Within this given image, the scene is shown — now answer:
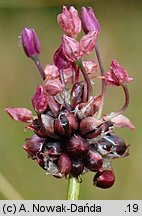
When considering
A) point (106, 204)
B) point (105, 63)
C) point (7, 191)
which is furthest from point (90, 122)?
point (105, 63)

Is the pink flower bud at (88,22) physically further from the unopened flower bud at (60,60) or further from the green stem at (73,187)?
the green stem at (73,187)

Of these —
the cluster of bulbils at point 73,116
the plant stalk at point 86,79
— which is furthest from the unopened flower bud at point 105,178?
the plant stalk at point 86,79

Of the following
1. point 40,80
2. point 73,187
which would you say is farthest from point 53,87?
point 40,80

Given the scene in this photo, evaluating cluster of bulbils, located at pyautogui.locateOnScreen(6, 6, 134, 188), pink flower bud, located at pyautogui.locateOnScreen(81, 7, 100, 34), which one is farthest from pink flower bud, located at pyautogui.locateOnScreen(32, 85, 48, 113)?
A: pink flower bud, located at pyautogui.locateOnScreen(81, 7, 100, 34)

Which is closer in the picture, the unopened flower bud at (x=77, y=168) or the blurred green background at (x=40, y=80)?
the unopened flower bud at (x=77, y=168)

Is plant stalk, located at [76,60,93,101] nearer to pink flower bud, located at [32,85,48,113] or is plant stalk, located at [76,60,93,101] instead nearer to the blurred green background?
pink flower bud, located at [32,85,48,113]

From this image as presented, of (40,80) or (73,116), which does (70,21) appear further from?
(40,80)

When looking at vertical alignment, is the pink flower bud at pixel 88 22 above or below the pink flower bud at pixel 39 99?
above
